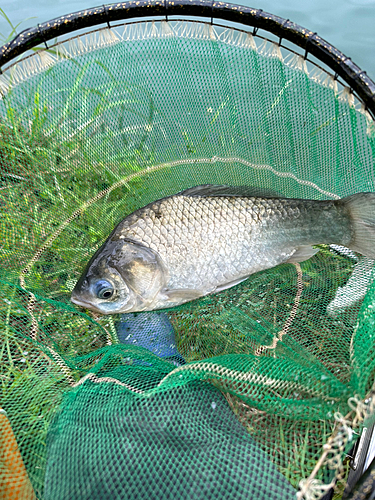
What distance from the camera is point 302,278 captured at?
2393 millimetres

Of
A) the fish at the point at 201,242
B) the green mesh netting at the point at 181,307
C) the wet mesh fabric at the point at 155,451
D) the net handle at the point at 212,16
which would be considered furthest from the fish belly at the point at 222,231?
the wet mesh fabric at the point at 155,451

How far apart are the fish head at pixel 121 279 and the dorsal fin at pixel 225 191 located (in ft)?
1.57

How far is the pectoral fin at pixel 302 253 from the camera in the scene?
2.33 m

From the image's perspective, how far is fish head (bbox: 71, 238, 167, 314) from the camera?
2.08 metres

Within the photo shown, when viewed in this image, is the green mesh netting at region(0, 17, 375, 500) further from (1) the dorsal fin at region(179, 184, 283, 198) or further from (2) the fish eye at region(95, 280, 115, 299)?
(1) the dorsal fin at region(179, 184, 283, 198)

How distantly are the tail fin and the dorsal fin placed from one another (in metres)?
0.49

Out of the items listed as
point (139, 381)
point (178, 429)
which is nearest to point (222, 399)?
point (178, 429)

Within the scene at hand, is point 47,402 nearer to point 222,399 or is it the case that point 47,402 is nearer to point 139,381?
point 139,381

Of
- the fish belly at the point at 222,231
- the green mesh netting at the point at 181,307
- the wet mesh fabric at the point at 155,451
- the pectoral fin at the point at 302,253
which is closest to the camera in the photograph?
the wet mesh fabric at the point at 155,451

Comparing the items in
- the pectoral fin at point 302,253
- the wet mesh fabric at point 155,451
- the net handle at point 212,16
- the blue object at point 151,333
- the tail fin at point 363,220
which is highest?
the net handle at point 212,16

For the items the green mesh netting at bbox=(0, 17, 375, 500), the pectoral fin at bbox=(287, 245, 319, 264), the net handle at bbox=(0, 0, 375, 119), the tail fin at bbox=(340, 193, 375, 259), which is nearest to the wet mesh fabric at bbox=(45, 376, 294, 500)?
the green mesh netting at bbox=(0, 17, 375, 500)

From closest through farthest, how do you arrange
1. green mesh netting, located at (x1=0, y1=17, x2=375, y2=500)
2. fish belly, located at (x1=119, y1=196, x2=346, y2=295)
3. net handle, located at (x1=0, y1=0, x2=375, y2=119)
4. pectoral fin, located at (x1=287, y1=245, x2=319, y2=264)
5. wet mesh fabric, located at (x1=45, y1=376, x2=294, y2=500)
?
1. wet mesh fabric, located at (x1=45, y1=376, x2=294, y2=500)
2. green mesh netting, located at (x1=0, y1=17, x2=375, y2=500)
3. net handle, located at (x1=0, y1=0, x2=375, y2=119)
4. fish belly, located at (x1=119, y1=196, x2=346, y2=295)
5. pectoral fin, located at (x1=287, y1=245, x2=319, y2=264)

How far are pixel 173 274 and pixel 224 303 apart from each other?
0.38 metres

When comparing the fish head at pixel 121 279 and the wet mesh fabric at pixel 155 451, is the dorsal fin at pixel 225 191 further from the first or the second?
the wet mesh fabric at pixel 155 451
